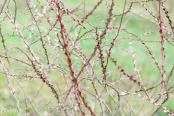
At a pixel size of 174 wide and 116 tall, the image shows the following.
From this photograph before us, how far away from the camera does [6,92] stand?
5.91 meters

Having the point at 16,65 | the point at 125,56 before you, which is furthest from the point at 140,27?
the point at 16,65

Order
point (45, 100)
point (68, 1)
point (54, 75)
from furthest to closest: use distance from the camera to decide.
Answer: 1. point (68, 1)
2. point (54, 75)
3. point (45, 100)

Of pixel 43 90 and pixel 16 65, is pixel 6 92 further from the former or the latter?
pixel 16 65

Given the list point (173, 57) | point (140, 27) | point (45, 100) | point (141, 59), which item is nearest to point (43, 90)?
point (45, 100)

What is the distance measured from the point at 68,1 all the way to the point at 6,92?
11.1m

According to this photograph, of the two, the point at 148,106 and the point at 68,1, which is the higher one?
the point at 68,1

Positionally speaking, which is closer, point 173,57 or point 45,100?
point 45,100

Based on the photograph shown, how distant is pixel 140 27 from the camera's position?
12.5 m

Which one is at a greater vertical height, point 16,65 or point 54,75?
point 16,65

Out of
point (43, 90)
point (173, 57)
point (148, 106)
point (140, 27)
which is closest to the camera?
point (148, 106)

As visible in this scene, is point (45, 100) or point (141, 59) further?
point (141, 59)

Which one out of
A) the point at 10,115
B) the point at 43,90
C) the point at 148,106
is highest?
the point at 43,90

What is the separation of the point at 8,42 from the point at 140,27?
5503 millimetres

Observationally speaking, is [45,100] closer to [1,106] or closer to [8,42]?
[1,106]
